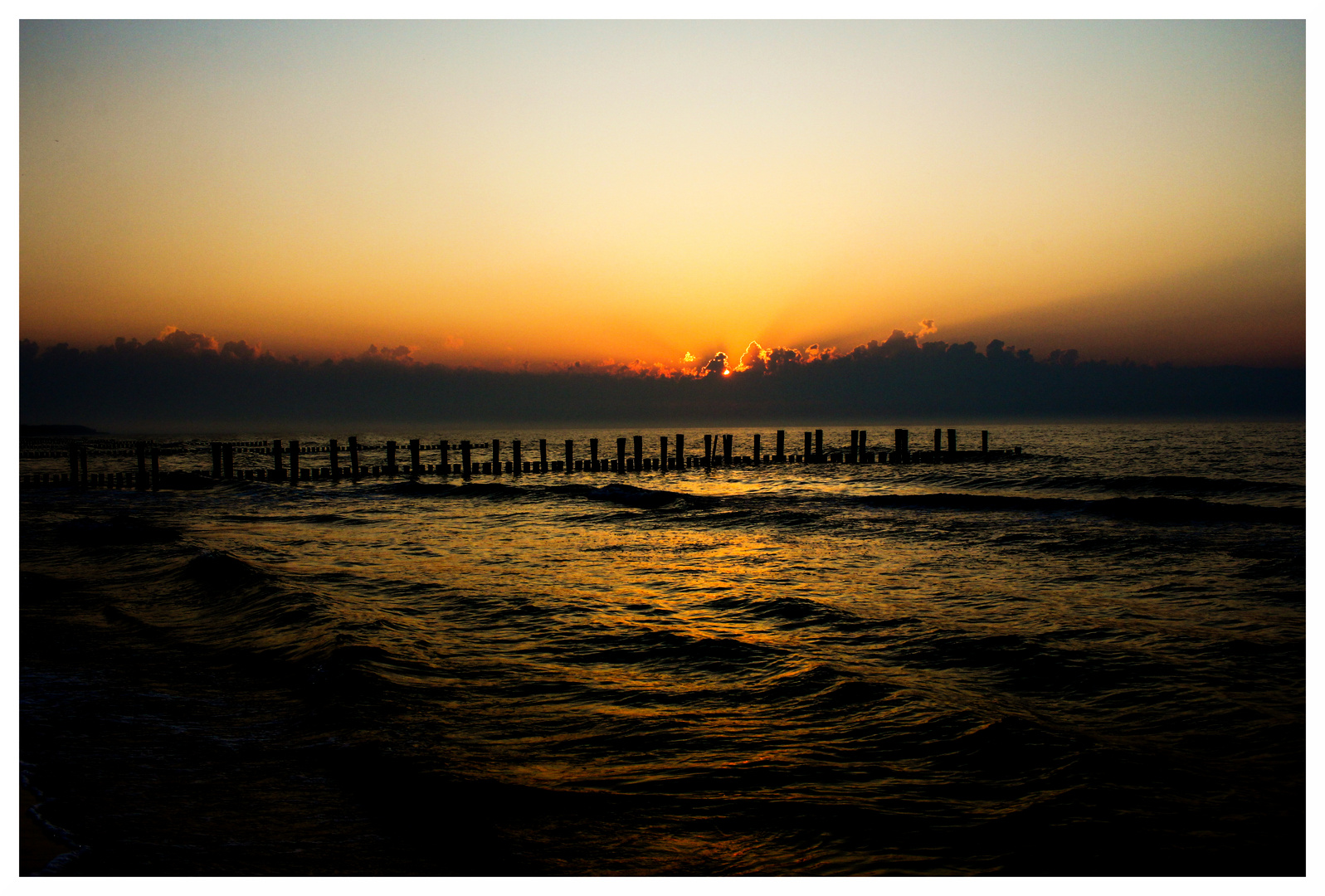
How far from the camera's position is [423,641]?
8.88 m

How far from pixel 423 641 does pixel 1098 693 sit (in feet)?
23.4

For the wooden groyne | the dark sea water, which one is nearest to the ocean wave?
the dark sea water

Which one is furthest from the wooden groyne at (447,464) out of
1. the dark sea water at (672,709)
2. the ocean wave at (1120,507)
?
the dark sea water at (672,709)

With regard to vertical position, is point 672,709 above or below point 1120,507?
above

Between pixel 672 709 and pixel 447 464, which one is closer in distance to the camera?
pixel 672 709

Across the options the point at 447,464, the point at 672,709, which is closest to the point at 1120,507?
the point at 672,709

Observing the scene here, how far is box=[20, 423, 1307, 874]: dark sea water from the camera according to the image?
4.39 m

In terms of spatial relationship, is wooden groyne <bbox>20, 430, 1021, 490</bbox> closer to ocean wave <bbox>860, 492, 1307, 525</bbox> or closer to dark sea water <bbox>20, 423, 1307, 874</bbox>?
ocean wave <bbox>860, 492, 1307, 525</bbox>

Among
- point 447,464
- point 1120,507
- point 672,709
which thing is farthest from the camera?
point 447,464

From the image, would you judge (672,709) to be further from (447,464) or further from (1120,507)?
(447,464)

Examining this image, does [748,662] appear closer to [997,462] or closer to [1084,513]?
[1084,513]

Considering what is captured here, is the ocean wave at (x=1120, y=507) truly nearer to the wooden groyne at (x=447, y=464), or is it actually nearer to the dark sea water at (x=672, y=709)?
the dark sea water at (x=672, y=709)

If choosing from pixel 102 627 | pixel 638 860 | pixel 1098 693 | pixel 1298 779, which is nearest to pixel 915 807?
pixel 638 860

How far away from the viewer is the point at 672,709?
658 cm
